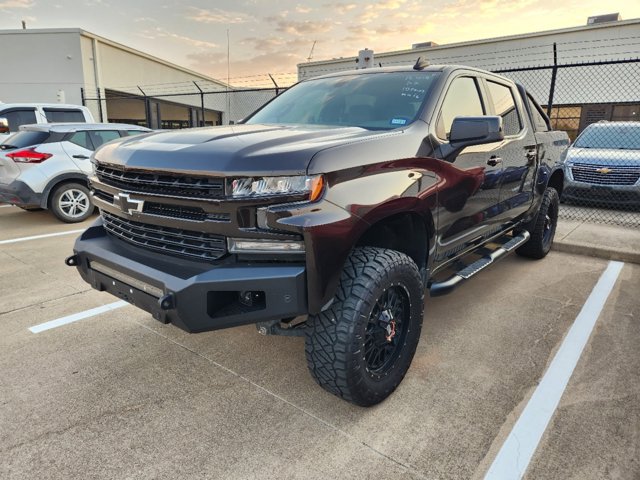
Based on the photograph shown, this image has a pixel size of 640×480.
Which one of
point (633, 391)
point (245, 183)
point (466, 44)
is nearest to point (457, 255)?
point (633, 391)

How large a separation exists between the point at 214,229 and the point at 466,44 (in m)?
17.7

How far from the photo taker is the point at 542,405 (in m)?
2.57

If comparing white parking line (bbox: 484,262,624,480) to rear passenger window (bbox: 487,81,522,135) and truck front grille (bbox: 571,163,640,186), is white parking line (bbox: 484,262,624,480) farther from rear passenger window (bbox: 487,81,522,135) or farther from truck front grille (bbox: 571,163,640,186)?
truck front grille (bbox: 571,163,640,186)

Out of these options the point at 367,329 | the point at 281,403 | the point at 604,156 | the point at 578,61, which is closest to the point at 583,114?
the point at 578,61

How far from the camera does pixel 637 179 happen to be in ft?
25.7

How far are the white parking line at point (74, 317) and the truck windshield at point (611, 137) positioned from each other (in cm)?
903

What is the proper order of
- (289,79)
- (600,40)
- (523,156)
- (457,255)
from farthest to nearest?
(600,40)
(289,79)
(523,156)
(457,255)

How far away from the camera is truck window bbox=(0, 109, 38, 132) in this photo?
8820 mm

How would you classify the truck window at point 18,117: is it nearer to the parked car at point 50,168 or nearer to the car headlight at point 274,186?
the parked car at point 50,168

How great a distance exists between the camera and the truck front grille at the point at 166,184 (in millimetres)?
2098

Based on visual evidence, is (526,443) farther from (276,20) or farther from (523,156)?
(276,20)

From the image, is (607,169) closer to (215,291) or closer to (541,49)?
(215,291)

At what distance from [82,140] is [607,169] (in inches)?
356

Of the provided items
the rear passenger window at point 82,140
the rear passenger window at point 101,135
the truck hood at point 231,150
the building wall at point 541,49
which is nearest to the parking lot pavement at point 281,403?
the truck hood at point 231,150
